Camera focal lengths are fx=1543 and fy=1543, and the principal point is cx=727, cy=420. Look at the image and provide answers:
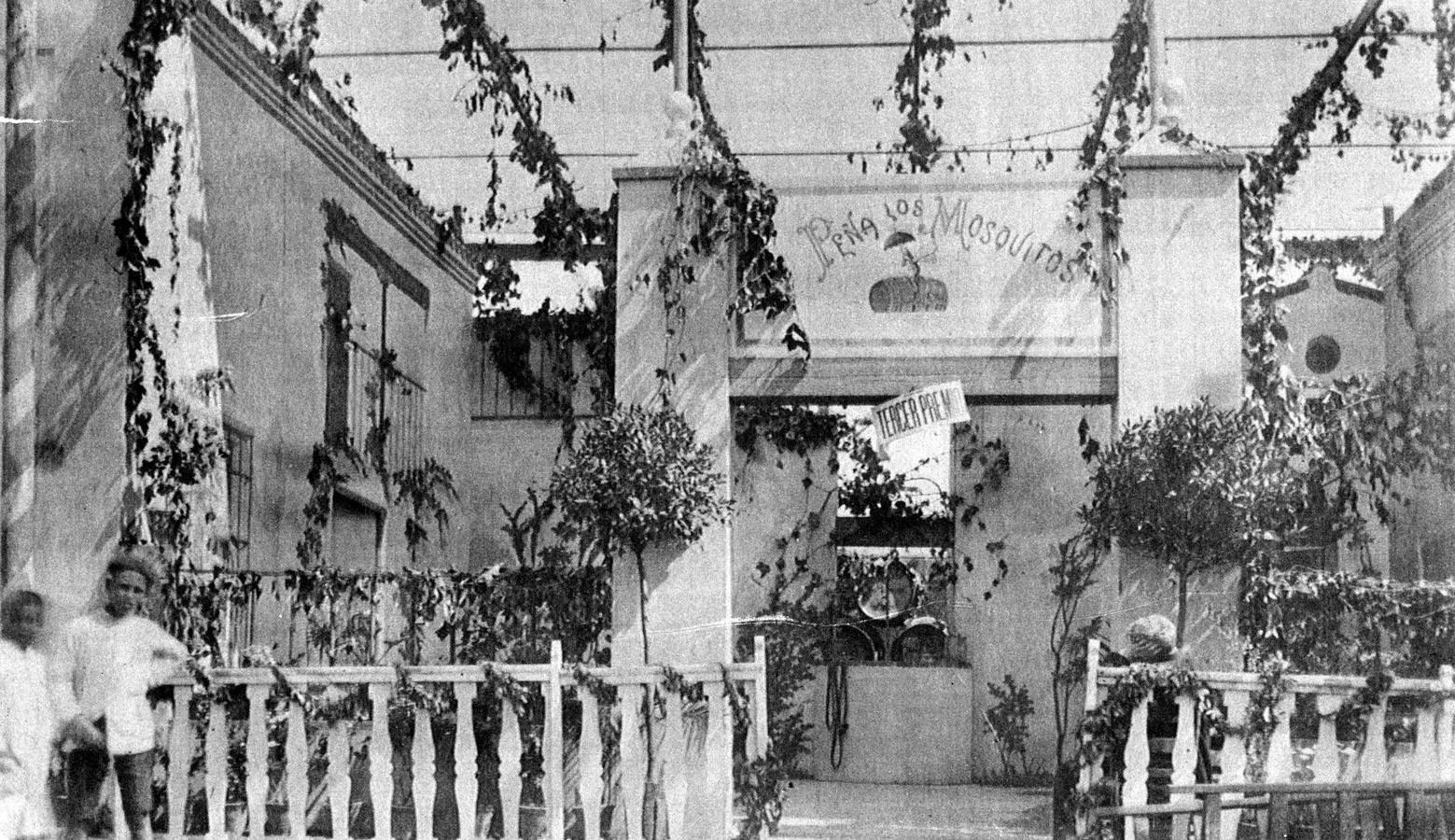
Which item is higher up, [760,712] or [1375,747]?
[760,712]

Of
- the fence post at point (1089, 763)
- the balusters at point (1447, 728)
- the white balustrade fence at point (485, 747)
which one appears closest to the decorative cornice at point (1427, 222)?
the balusters at point (1447, 728)

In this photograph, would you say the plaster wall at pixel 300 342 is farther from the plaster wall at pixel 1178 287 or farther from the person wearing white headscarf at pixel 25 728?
the plaster wall at pixel 1178 287

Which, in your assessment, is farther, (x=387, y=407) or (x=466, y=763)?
(x=387, y=407)

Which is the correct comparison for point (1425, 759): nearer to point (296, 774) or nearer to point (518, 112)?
point (296, 774)

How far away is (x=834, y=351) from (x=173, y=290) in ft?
11.4

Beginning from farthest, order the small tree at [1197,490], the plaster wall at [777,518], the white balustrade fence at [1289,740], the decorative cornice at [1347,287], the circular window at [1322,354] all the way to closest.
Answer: the circular window at [1322,354] < the decorative cornice at [1347,287] < the plaster wall at [777,518] < the small tree at [1197,490] < the white balustrade fence at [1289,740]

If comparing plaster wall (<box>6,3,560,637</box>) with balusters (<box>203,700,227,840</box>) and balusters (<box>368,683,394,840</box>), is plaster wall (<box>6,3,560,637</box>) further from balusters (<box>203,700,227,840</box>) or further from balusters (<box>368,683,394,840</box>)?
balusters (<box>368,683,394,840</box>)

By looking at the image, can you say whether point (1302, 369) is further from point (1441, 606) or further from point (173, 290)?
point (173, 290)

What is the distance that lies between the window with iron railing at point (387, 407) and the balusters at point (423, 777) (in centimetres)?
496

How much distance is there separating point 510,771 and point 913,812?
3.14 m

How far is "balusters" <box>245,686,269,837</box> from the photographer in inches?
236

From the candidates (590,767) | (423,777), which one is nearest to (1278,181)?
(590,767)

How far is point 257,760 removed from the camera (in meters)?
5.99

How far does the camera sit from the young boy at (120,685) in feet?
18.8
